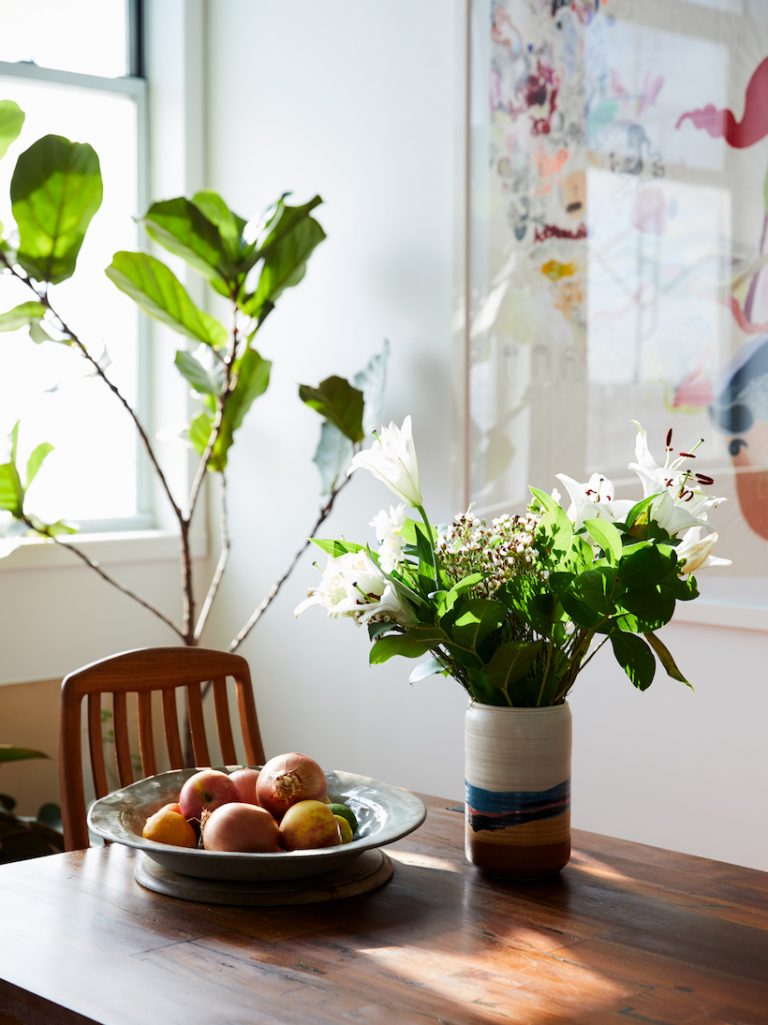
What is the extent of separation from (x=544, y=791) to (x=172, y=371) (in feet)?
7.94

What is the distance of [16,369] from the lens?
358 centimetres

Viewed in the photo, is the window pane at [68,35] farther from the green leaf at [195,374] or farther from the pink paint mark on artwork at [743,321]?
the pink paint mark on artwork at [743,321]

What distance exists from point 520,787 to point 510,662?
0.16 m

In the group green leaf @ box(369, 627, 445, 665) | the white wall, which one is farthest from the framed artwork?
green leaf @ box(369, 627, 445, 665)

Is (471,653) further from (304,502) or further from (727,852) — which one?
(304,502)

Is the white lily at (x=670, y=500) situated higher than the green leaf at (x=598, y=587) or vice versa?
the white lily at (x=670, y=500)

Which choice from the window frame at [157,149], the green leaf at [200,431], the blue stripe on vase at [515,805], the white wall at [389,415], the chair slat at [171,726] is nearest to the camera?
the blue stripe on vase at [515,805]

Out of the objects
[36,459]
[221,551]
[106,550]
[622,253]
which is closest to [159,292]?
[36,459]

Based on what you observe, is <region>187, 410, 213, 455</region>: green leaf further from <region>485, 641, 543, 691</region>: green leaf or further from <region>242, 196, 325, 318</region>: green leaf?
<region>485, 641, 543, 691</region>: green leaf

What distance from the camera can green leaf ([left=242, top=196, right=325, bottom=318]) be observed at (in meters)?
3.06

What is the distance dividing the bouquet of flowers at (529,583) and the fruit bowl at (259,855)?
200 mm

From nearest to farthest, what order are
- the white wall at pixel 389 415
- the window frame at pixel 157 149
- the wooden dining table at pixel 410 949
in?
the wooden dining table at pixel 410 949
the white wall at pixel 389 415
the window frame at pixel 157 149

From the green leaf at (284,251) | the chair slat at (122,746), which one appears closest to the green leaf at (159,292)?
the green leaf at (284,251)

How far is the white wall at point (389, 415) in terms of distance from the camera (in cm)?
276
